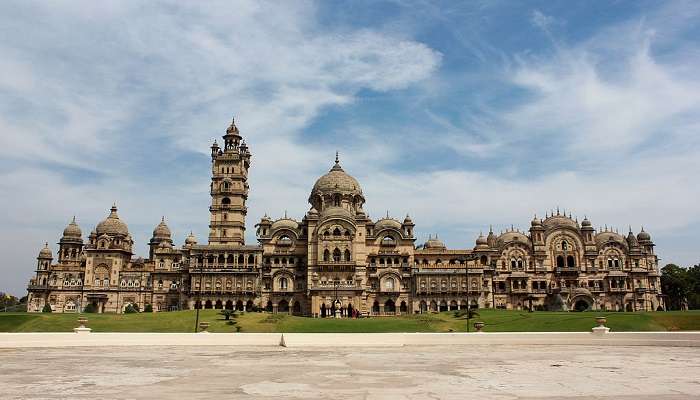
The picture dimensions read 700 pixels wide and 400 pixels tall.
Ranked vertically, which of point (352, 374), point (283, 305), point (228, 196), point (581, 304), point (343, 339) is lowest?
point (352, 374)

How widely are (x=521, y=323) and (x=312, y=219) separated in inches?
1381

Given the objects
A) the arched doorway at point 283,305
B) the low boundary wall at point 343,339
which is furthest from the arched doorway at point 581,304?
the low boundary wall at point 343,339

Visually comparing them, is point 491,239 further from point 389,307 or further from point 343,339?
point 343,339

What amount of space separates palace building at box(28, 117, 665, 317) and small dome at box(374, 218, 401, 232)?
0.76 ft

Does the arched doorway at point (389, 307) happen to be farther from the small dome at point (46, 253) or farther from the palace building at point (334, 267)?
the small dome at point (46, 253)

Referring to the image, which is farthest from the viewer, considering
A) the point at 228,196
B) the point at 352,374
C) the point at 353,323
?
the point at 228,196

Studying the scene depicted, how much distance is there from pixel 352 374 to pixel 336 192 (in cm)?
6328

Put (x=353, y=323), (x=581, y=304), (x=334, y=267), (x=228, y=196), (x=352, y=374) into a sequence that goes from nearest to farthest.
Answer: (x=352, y=374) < (x=353, y=323) < (x=334, y=267) < (x=581, y=304) < (x=228, y=196)

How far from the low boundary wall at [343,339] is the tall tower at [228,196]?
45.1 metres

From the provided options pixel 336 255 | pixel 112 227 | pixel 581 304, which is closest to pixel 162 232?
pixel 112 227

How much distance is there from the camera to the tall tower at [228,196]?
8188 centimetres

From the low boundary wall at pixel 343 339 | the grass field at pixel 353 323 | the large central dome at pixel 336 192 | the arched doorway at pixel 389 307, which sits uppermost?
the large central dome at pixel 336 192

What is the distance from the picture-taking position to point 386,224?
8481 centimetres

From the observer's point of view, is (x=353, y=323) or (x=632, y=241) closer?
(x=353, y=323)
